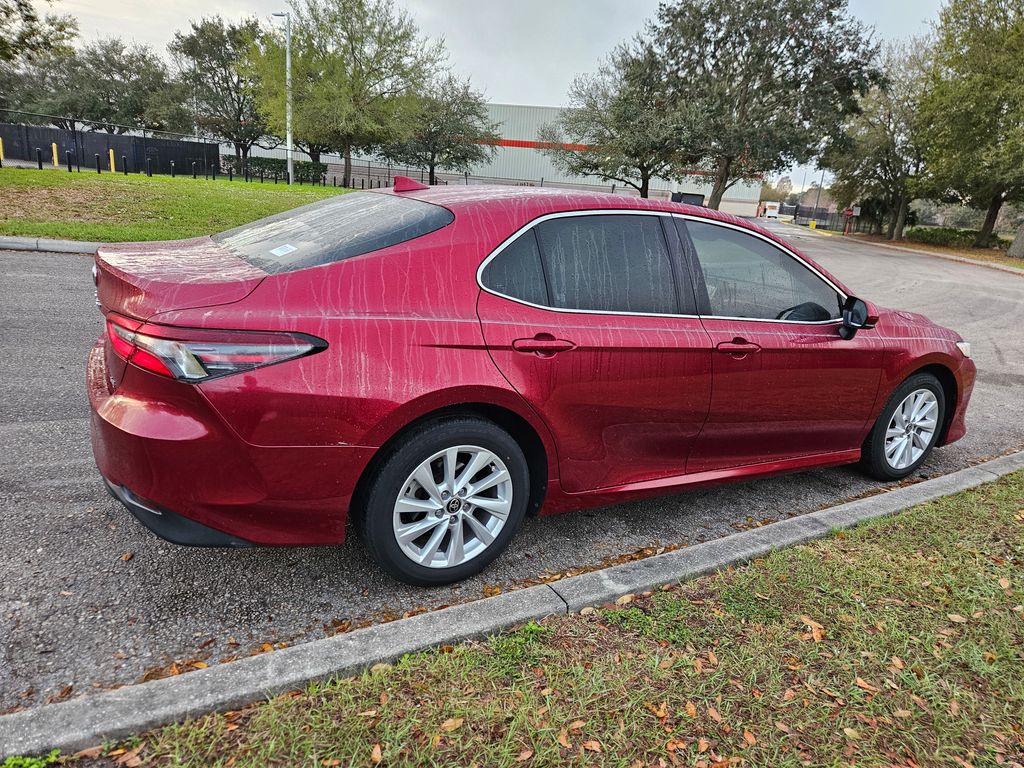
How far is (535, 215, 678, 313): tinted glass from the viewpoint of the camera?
3037 millimetres

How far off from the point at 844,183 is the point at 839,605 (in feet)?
161

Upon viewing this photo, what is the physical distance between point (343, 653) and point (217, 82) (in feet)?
192

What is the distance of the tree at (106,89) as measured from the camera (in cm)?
5078

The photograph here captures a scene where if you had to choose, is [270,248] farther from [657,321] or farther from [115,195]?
[115,195]

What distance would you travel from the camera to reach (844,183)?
45.3m

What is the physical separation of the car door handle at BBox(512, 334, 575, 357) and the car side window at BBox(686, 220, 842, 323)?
3.25ft

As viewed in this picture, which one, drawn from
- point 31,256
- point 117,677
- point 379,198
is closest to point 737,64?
point 31,256

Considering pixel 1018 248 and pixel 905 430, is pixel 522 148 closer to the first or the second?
pixel 1018 248

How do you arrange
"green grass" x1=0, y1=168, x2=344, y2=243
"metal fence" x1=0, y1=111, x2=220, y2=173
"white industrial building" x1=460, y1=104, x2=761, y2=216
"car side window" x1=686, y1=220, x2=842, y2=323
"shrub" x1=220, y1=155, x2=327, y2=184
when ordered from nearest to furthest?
"car side window" x1=686, y1=220, x2=842, y2=323, "green grass" x1=0, y1=168, x2=344, y2=243, "metal fence" x1=0, y1=111, x2=220, y2=173, "shrub" x1=220, y1=155, x2=327, y2=184, "white industrial building" x1=460, y1=104, x2=761, y2=216

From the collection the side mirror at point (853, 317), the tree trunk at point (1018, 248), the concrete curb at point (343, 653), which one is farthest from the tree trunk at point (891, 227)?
the concrete curb at point (343, 653)

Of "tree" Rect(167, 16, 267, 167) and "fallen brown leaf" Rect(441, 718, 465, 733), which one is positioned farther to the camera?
"tree" Rect(167, 16, 267, 167)

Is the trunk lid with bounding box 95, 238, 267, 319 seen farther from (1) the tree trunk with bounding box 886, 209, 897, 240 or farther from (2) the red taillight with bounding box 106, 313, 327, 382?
(1) the tree trunk with bounding box 886, 209, 897, 240

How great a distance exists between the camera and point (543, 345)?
9.37 feet

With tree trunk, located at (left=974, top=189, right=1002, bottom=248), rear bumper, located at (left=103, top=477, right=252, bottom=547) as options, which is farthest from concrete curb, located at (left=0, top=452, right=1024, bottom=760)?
tree trunk, located at (left=974, top=189, right=1002, bottom=248)
